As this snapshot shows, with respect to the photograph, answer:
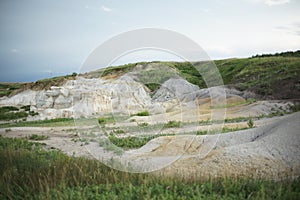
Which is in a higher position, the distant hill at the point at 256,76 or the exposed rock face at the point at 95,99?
the distant hill at the point at 256,76

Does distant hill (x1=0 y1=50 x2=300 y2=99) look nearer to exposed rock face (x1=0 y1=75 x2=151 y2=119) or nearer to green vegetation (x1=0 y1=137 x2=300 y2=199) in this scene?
exposed rock face (x1=0 y1=75 x2=151 y2=119)

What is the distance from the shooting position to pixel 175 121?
1805cm

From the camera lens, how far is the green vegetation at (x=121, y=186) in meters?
4.43

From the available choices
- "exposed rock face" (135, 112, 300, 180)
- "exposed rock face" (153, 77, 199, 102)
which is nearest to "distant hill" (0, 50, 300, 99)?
"exposed rock face" (153, 77, 199, 102)

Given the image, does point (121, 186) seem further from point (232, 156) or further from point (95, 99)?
point (95, 99)

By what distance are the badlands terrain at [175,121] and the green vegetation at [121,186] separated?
626 mm

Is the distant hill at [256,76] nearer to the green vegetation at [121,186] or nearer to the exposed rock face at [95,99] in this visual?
the exposed rock face at [95,99]

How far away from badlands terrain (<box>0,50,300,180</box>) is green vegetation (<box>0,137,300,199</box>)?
63cm

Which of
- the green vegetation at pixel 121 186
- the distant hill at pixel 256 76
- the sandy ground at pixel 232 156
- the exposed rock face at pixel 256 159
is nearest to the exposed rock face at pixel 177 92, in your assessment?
the distant hill at pixel 256 76

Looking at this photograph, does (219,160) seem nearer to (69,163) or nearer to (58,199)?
(69,163)

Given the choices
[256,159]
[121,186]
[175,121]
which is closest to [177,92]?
[175,121]

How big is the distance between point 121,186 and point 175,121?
1325 centimetres

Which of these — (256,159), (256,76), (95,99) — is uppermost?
(256,76)

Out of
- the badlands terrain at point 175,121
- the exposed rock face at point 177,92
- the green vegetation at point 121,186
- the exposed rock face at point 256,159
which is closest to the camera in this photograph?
the green vegetation at point 121,186
